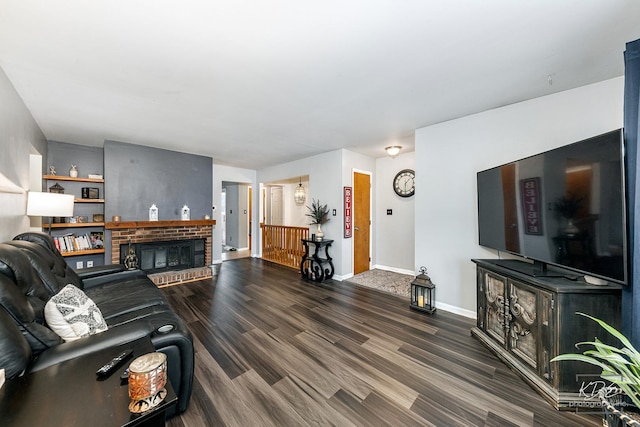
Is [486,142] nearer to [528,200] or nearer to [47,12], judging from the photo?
[528,200]

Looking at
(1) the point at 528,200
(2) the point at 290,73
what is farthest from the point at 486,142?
(2) the point at 290,73

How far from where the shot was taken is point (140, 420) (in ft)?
2.71

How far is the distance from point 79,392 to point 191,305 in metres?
2.47

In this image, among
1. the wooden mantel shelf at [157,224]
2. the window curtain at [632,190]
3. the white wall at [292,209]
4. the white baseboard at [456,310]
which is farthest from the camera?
the white wall at [292,209]

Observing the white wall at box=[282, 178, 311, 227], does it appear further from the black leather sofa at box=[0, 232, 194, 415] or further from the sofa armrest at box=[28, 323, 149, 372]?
the sofa armrest at box=[28, 323, 149, 372]

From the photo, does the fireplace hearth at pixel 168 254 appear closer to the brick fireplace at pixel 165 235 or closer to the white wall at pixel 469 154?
the brick fireplace at pixel 165 235

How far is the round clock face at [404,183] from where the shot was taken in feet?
14.9

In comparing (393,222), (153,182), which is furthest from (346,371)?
(153,182)

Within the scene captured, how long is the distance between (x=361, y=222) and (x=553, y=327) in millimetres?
3368

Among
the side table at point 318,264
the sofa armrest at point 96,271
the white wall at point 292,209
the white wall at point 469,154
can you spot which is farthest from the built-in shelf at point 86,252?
the white wall at point 469,154

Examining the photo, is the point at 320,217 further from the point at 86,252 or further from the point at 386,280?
the point at 86,252

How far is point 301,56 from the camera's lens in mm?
1781

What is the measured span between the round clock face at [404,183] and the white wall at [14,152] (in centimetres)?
513

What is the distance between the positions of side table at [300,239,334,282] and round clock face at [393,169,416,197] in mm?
1755
